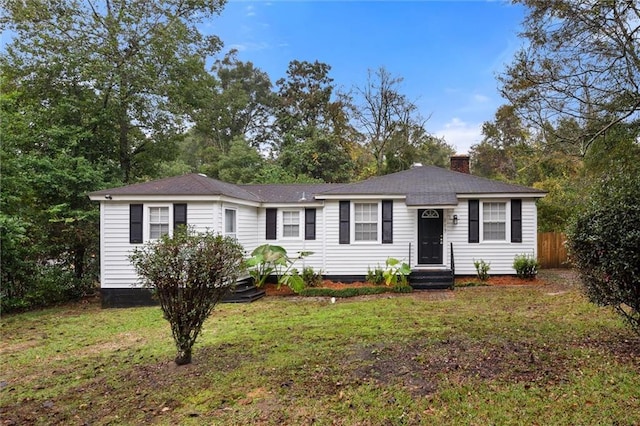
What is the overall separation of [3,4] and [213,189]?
37.8ft

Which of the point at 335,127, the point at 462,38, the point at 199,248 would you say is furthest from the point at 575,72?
the point at 335,127

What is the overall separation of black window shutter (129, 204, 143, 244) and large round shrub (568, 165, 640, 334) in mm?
10500

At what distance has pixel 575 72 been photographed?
29.5 ft

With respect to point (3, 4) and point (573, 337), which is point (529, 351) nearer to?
point (573, 337)

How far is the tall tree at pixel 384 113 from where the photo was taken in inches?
981

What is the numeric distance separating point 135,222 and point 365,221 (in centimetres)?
723

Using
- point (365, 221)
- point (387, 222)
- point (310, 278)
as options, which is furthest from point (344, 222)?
point (310, 278)

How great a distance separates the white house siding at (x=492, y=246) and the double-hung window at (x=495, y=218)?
0.41 feet

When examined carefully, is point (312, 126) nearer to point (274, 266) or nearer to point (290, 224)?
point (290, 224)

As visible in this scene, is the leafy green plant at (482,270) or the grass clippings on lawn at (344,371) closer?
the grass clippings on lawn at (344,371)

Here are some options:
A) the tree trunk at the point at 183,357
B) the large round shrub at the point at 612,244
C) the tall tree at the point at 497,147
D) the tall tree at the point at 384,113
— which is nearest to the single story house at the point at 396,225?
the tree trunk at the point at 183,357

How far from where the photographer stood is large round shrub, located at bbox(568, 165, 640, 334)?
14.4ft

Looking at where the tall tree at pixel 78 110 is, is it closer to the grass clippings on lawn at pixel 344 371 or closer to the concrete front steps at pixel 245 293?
the grass clippings on lawn at pixel 344 371

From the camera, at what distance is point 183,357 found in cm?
511
